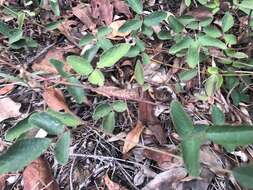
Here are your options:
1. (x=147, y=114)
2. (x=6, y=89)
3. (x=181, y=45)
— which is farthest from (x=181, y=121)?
(x=6, y=89)

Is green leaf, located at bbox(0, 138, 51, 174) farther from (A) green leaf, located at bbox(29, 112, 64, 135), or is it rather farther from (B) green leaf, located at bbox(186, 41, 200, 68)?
(B) green leaf, located at bbox(186, 41, 200, 68)

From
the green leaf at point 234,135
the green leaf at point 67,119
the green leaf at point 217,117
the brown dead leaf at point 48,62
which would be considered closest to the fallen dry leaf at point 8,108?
the brown dead leaf at point 48,62

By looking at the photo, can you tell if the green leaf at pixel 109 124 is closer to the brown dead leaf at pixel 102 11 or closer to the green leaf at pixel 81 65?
the green leaf at pixel 81 65

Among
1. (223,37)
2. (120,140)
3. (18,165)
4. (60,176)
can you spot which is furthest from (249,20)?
(18,165)

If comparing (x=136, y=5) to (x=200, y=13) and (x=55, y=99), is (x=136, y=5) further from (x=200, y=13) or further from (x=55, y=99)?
(x=55, y=99)

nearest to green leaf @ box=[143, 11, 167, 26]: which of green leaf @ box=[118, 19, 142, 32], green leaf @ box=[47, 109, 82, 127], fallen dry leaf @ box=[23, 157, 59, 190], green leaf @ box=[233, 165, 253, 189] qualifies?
green leaf @ box=[118, 19, 142, 32]
